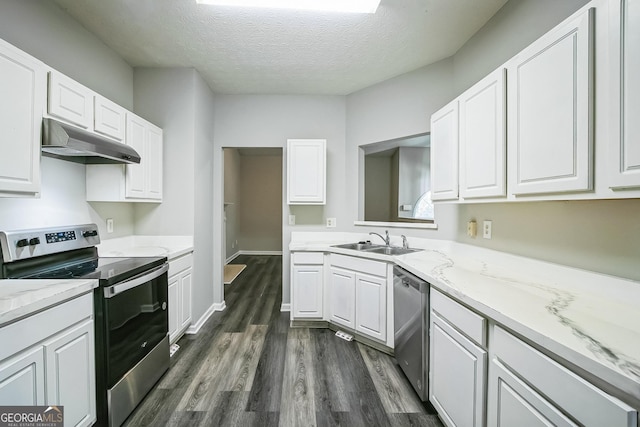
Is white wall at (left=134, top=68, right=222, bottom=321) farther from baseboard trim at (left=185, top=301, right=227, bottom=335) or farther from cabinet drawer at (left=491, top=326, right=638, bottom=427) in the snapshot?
cabinet drawer at (left=491, top=326, right=638, bottom=427)

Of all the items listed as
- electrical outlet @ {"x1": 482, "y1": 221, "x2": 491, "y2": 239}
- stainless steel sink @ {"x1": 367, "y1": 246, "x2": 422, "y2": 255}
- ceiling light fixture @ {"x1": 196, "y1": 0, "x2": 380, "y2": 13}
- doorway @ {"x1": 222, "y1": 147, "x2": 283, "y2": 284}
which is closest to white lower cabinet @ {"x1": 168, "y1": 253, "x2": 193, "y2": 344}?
stainless steel sink @ {"x1": 367, "y1": 246, "x2": 422, "y2": 255}

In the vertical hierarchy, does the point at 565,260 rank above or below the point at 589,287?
above

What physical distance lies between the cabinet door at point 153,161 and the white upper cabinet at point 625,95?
2.98 m

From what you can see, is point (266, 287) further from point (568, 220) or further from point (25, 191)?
point (568, 220)

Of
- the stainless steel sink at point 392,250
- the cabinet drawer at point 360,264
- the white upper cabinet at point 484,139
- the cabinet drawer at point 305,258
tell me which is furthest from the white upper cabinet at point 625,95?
the cabinet drawer at point 305,258

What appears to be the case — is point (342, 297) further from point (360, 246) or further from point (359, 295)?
point (360, 246)

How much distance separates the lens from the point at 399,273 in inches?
75.9

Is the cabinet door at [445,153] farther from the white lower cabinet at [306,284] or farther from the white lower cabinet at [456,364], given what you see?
the white lower cabinet at [306,284]

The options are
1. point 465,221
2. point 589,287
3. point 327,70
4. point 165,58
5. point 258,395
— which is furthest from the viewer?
point 327,70

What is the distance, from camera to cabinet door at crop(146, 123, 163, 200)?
231cm

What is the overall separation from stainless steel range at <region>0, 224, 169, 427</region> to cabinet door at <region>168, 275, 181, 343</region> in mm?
200

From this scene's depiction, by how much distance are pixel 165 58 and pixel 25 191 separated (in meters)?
1.78

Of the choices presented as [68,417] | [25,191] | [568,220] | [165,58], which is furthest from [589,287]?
[165,58]

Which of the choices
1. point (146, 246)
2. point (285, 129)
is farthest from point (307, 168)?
point (146, 246)
